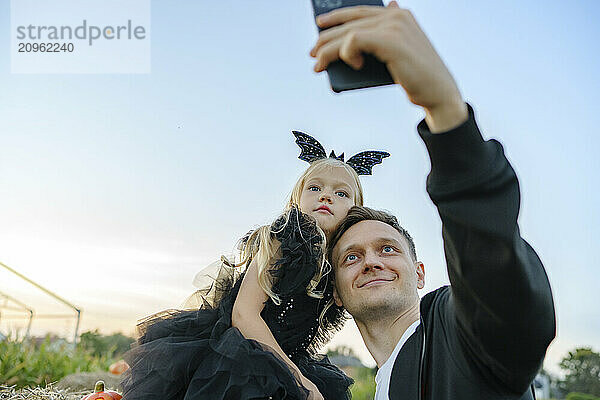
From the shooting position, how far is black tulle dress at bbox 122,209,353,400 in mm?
2303

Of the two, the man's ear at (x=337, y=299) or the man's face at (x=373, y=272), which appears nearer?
the man's face at (x=373, y=272)

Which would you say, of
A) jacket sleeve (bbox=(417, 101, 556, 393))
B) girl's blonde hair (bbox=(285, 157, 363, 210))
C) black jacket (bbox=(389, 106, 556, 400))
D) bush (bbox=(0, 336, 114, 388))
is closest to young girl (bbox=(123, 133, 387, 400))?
girl's blonde hair (bbox=(285, 157, 363, 210))

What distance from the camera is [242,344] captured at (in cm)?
241

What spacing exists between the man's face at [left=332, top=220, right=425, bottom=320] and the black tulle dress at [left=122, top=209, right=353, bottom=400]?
0.51ft

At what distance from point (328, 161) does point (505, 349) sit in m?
2.15

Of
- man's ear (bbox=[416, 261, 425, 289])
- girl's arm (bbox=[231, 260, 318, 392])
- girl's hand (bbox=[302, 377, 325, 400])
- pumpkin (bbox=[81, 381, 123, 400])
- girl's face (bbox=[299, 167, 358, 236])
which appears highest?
girl's face (bbox=[299, 167, 358, 236])

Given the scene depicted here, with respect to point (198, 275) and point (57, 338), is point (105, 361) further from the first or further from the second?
point (198, 275)

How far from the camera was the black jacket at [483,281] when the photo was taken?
1.33 m

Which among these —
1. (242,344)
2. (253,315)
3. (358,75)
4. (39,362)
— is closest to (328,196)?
(253,315)

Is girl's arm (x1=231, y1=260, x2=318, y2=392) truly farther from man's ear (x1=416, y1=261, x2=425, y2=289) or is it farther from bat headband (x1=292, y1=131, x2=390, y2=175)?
bat headband (x1=292, y1=131, x2=390, y2=175)

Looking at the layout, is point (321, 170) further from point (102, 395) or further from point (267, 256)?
point (102, 395)

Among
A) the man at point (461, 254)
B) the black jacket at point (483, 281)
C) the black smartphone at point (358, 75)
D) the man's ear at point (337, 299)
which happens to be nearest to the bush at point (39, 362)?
the man's ear at point (337, 299)

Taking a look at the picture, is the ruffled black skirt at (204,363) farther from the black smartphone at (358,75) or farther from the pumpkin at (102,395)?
the black smartphone at (358,75)

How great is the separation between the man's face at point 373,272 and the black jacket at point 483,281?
61 centimetres
